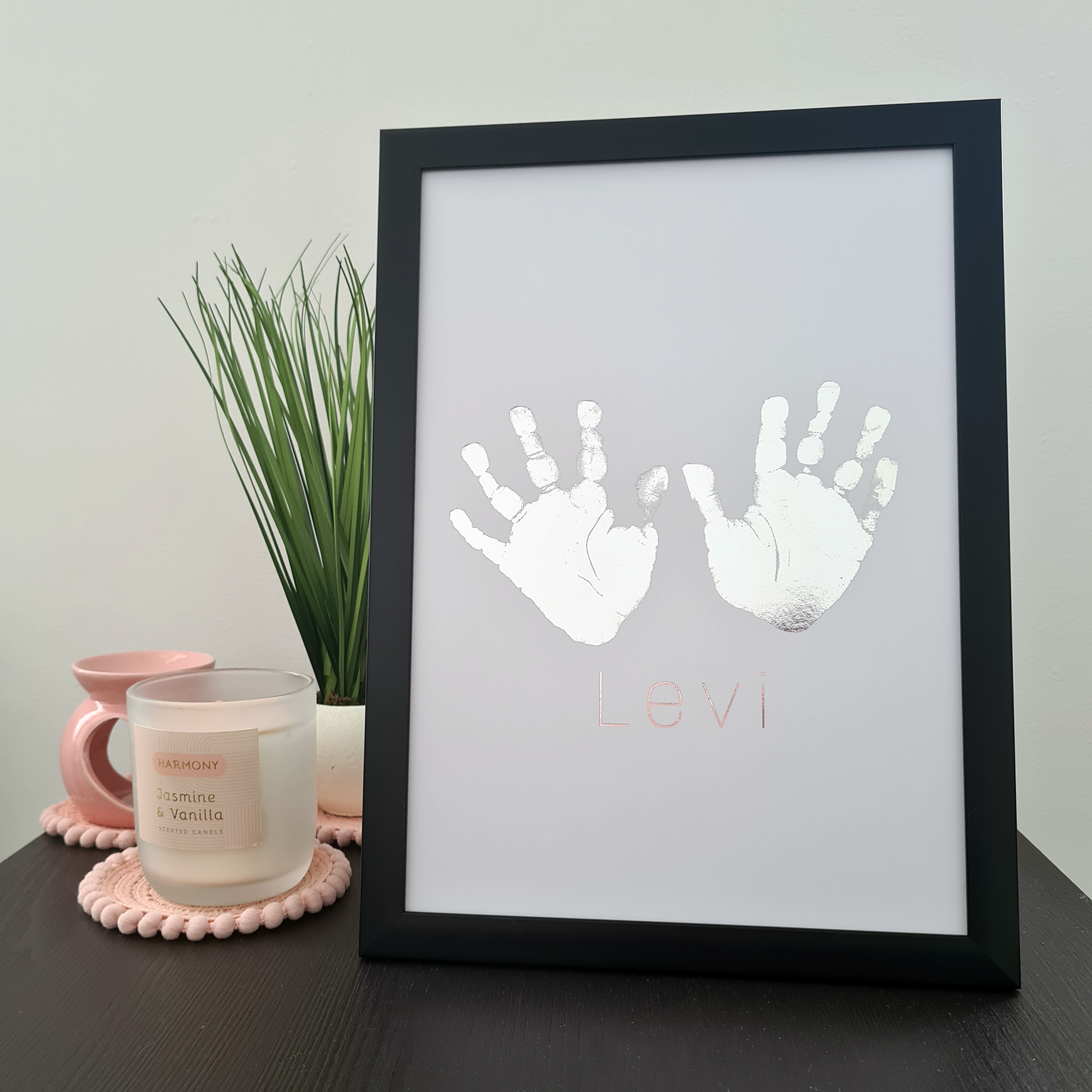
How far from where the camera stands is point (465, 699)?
437 millimetres

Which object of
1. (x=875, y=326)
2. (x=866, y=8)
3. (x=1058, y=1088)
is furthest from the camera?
(x=866, y=8)

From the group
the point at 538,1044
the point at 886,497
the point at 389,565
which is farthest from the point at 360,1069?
the point at 886,497

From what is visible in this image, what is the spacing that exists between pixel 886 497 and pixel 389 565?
10.7 inches

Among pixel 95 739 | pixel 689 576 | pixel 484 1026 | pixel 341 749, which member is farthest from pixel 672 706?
pixel 95 739

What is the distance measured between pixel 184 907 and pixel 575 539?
32 centimetres

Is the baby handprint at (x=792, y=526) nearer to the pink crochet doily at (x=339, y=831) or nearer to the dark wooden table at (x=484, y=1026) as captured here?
the dark wooden table at (x=484, y=1026)

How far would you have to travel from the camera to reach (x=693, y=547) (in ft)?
1.44

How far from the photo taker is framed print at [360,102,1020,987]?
0.41m

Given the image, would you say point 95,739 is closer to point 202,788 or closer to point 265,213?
point 202,788

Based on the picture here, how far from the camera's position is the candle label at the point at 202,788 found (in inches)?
17.9

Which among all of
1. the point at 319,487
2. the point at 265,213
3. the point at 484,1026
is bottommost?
the point at 484,1026

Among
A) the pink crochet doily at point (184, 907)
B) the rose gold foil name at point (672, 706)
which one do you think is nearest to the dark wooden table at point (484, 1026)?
the pink crochet doily at point (184, 907)

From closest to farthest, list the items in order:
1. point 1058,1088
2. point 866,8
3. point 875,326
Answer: point 1058,1088
point 875,326
point 866,8

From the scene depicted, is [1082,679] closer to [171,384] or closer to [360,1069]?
[360,1069]
